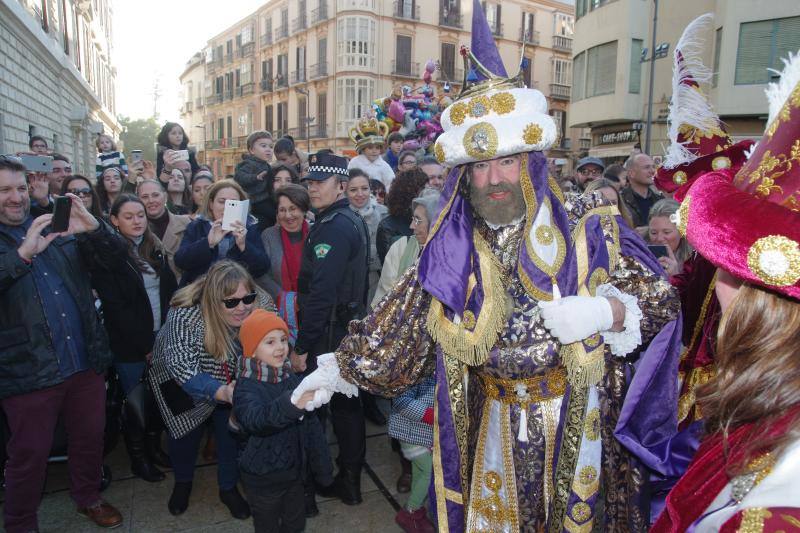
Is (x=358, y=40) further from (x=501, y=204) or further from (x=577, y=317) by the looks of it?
(x=577, y=317)

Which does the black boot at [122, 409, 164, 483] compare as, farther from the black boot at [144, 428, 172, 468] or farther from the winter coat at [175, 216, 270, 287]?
the winter coat at [175, 216, 270, 287]

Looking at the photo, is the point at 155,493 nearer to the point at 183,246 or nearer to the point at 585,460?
the point at 183,246

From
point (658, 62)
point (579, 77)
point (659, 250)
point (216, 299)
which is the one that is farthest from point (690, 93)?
point (579, 77)

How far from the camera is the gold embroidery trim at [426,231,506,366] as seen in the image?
2.11 metres

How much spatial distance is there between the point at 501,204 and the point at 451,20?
37.7 meters

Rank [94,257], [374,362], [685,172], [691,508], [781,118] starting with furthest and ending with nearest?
[94,257] < [685,172] < [374,362] < [691,508] < [781,118]

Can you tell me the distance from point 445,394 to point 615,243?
0.95 meters

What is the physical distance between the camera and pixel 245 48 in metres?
46.9

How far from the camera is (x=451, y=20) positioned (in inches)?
1421

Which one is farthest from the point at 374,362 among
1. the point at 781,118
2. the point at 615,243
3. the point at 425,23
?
the point at 425,23

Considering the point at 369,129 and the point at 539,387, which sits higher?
the point at 369,129

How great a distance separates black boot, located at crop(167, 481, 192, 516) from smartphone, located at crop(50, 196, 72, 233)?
1802 mm

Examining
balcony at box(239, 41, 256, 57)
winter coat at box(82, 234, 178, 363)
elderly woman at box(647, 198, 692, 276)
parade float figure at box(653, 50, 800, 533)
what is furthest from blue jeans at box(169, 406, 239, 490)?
balcony at box(239, 41, 256, 57)

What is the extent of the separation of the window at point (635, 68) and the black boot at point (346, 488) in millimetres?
21266
